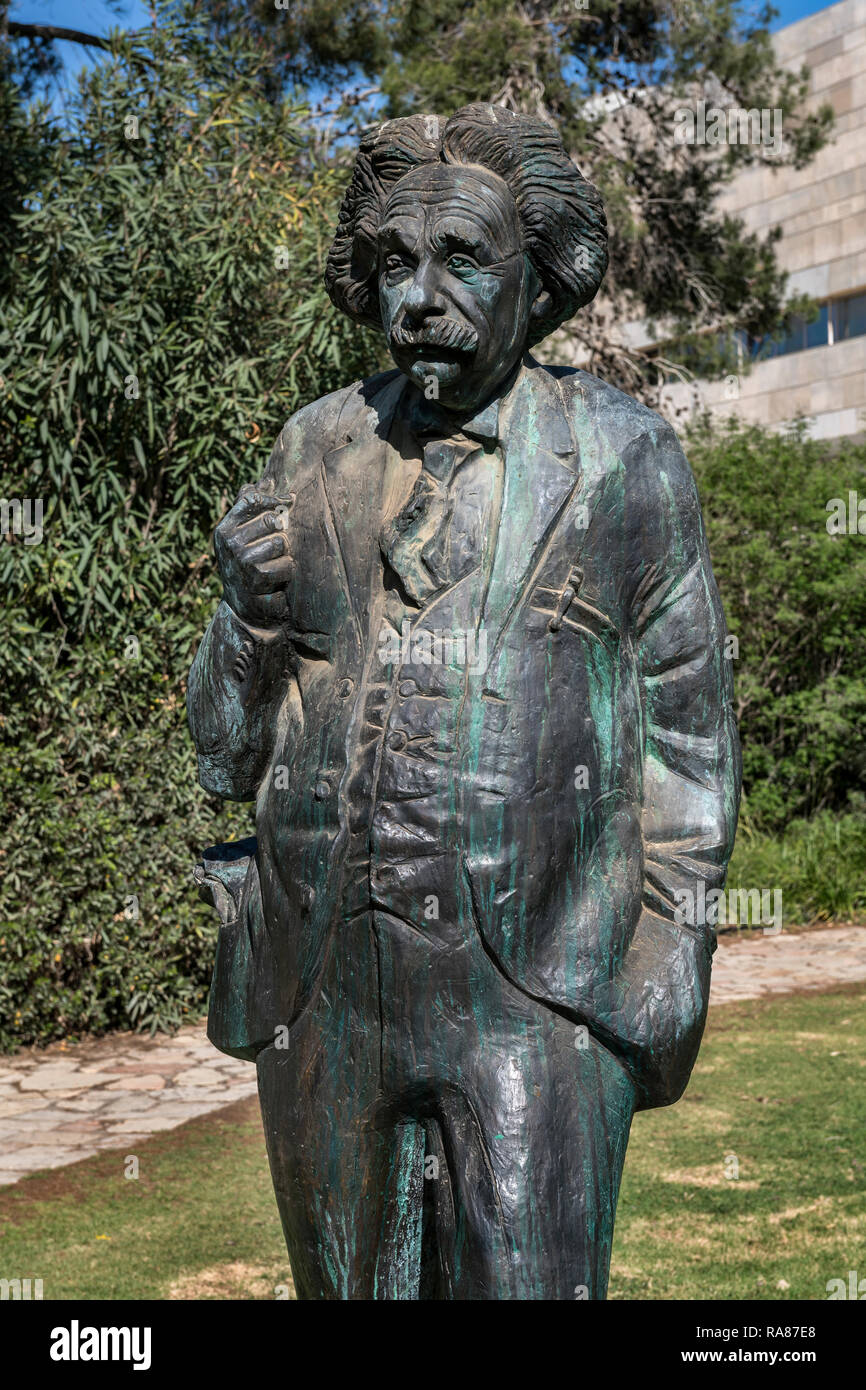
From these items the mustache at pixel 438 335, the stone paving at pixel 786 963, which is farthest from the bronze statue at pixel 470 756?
the stone paving at pixel 786 963

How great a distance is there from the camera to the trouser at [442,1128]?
2275mm

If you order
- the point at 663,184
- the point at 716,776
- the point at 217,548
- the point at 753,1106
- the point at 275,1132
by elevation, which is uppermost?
the point at 663,184

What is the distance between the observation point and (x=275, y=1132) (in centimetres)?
245

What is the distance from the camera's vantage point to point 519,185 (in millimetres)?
2398

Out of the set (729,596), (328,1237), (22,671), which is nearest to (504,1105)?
(328,1237)

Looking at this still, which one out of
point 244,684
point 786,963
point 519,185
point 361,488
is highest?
point 519,185

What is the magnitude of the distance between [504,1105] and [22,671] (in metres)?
6.29

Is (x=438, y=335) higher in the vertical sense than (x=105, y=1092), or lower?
higher

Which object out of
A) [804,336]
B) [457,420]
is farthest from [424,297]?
[804,336]

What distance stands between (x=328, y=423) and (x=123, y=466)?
6116mm

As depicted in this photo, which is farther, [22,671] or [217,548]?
[22,671]

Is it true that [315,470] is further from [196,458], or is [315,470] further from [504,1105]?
[196,458]

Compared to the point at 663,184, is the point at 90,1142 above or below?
below

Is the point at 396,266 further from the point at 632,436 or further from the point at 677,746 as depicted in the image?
the point at 677,746
